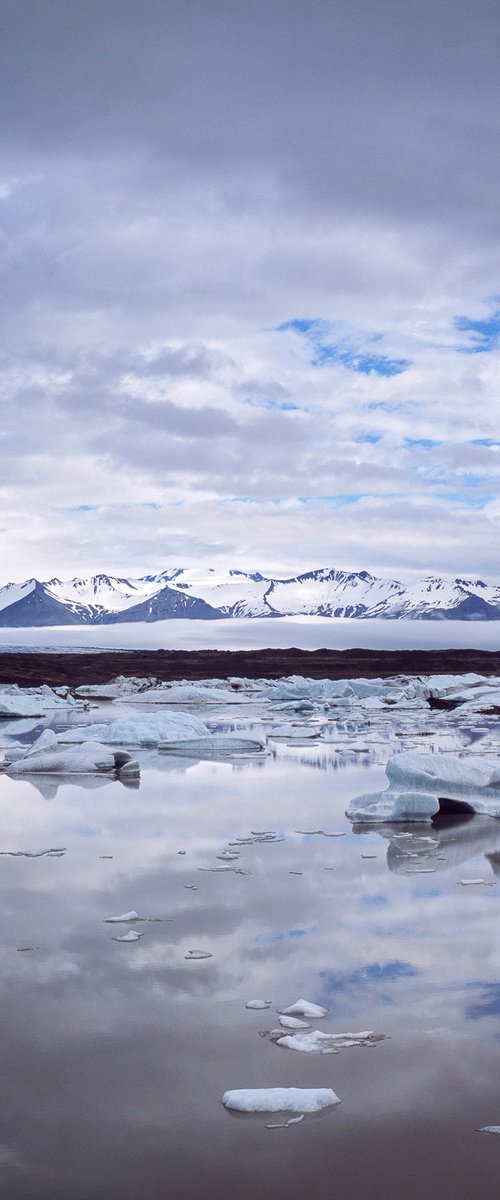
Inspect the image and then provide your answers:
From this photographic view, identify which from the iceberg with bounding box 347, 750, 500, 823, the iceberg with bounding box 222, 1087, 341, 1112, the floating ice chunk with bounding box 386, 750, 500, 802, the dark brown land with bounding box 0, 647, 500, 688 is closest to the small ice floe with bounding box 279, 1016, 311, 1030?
the iceberg with bounding box 222, 1087, 341, 1112

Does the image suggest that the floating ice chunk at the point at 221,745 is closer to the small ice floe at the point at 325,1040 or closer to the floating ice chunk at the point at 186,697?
the small ice floe at the point at 325,1040

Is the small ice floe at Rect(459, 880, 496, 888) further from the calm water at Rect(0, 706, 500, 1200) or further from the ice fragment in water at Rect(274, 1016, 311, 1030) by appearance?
the ice fragment in water at Rect(274, 1016, 311, 1030)

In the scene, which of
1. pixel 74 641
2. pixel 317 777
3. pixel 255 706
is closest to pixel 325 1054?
pixel 317 777

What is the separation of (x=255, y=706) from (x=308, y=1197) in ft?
82.0

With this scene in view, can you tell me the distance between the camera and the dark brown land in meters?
40.1

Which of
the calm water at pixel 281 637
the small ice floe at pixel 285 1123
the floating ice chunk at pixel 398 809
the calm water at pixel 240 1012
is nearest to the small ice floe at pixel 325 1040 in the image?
the calm water at pixel 240 1012

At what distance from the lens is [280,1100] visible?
2812 mm

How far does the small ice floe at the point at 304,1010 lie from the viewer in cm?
350

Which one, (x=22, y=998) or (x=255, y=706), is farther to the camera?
(x=255, y=706)

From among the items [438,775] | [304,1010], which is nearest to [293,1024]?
[304,1010]

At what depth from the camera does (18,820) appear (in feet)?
25.6

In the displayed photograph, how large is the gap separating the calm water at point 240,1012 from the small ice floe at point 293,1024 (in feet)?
0.15

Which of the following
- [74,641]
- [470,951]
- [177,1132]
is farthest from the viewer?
[74,641]

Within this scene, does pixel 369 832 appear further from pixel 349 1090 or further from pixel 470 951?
pixel 349 1090
